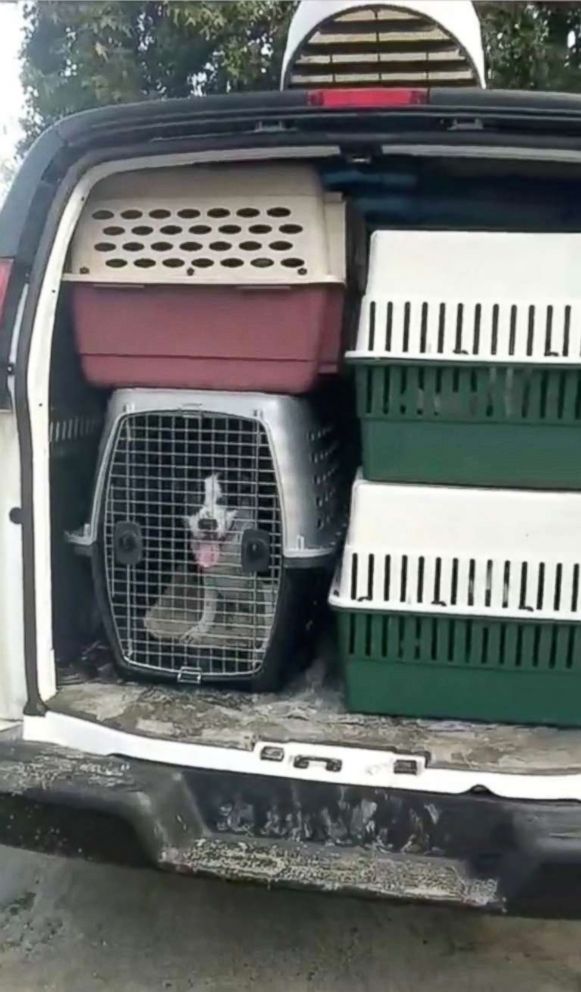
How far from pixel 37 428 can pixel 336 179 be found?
0.68 meters

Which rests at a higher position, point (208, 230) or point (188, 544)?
point (208, 230)

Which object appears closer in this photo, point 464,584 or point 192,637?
point 464,584

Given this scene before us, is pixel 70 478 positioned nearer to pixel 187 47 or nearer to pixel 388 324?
pixel 388 324

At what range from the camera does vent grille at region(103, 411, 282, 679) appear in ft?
5.63

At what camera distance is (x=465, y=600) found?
5.16 feet

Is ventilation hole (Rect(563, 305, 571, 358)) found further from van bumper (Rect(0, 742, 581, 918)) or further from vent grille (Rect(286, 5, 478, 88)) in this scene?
van bumper (Rect(0, 742, 581, 918))

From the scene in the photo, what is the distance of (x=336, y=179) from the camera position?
1.79m

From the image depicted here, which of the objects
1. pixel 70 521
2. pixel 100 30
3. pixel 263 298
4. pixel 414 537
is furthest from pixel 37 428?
pixel 100 30

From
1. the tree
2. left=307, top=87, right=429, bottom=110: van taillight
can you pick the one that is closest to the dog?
left=307, top=87, right=429, bottom=110: van taillight

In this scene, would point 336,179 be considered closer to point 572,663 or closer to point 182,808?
point 572,663

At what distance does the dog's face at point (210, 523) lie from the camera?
5.71 feet

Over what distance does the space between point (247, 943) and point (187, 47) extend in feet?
21.5

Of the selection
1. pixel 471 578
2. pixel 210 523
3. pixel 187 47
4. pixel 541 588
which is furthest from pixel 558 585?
pixel 187 47

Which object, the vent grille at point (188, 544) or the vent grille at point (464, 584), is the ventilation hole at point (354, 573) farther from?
the vent grille at point (188, 544)
